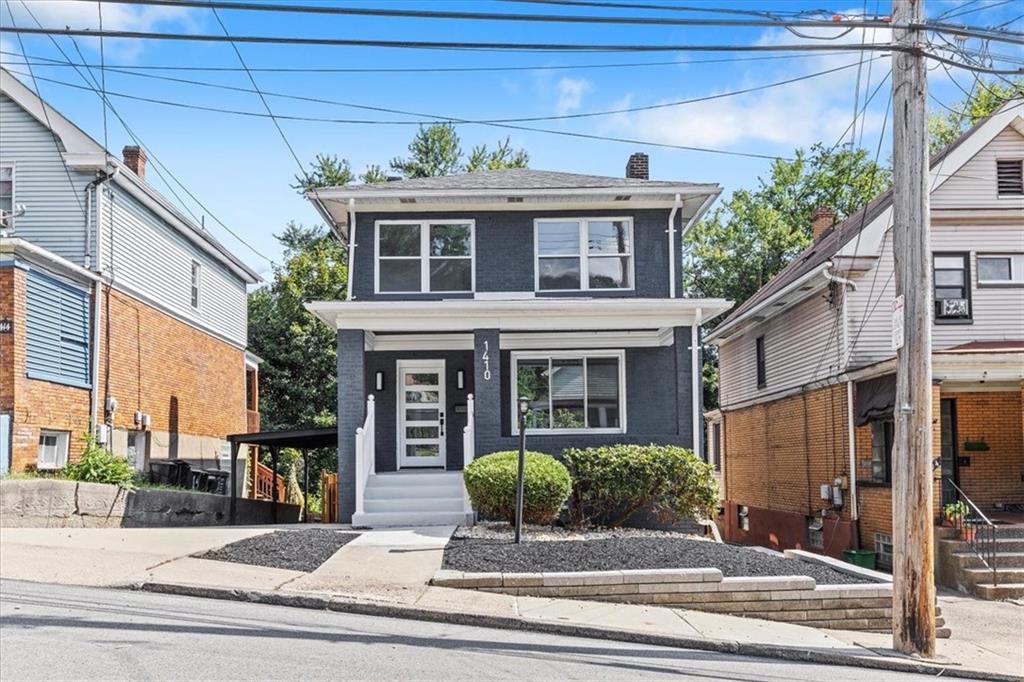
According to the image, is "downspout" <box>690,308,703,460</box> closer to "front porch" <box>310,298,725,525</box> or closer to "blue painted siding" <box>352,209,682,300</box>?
"front porch" <box>310,298,725,525</box>

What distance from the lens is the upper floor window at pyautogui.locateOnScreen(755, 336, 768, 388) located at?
2539 cm

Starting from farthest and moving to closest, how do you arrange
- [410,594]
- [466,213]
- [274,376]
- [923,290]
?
[274,376] < [466,213] < [410,594] < [923,290]

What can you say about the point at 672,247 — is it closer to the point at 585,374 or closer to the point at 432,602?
the point at 585,374

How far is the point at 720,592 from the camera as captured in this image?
1102cm

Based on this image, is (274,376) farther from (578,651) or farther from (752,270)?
(578,651)

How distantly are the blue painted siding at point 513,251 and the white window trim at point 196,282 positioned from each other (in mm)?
8565

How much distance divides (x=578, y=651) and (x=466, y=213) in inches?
447

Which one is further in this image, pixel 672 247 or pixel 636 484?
pixel 672 247

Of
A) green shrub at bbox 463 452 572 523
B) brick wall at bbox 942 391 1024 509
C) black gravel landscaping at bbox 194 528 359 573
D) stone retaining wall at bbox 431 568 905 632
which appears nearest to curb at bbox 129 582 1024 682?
stone retaining wall at bbox 431 568 905 632

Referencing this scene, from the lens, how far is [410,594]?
1059 centimetres

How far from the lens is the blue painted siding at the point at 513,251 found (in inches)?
739

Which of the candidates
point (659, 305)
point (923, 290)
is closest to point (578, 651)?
point (923, 290)

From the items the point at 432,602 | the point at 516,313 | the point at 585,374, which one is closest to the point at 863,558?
the point at 585,374

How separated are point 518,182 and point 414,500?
20.9 feet
